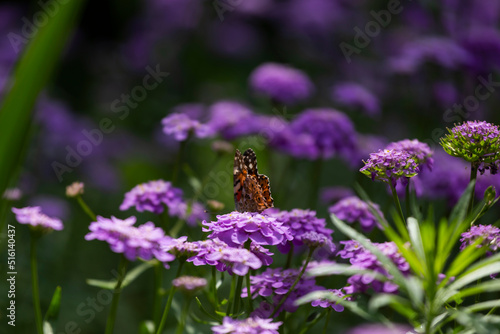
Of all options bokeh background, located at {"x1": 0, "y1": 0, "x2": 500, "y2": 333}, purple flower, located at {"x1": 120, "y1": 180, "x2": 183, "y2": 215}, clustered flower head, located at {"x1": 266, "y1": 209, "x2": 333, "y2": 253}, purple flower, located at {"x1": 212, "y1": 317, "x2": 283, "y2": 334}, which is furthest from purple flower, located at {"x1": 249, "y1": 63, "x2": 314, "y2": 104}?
purple flower, located at {"x1": 212, "y1": 317, "x2": 283, "y2": 334}

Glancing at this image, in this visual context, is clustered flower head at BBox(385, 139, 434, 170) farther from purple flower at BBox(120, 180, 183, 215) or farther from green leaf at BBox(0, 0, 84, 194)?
→ green leaf at BBox(0, 0, 84, 194)

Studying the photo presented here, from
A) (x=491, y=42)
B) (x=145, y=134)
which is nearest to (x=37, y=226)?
(x=491, y=42)

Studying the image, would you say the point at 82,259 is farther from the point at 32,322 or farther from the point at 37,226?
the point at 37,226

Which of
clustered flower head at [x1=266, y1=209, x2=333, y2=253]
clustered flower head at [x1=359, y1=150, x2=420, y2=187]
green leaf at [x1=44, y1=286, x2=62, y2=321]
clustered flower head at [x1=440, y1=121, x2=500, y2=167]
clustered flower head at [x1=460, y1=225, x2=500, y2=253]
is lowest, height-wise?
green leaf at [x1=44, y1=286, x2=62, y2=321]

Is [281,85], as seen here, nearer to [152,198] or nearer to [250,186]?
[250,186]

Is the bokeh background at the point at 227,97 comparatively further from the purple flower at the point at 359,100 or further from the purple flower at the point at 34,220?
the purple flower at the point at 34,220

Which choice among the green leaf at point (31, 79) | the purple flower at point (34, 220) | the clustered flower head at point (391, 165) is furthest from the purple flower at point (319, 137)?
the green leaf at point (31, 79)
